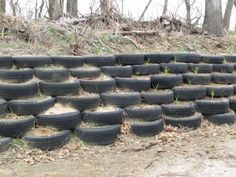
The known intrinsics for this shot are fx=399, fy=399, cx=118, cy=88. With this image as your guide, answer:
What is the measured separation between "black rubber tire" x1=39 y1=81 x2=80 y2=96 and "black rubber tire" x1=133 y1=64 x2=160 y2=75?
3.77 feet

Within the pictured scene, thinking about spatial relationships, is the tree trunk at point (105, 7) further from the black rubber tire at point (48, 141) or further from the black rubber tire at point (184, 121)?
the black rubber tire at point (48, 141)

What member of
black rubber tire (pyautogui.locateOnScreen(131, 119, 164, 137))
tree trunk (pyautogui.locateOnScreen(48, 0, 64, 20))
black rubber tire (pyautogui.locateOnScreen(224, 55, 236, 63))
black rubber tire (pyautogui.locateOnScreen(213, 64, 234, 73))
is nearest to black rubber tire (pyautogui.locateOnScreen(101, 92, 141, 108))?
black rubber tire (pyautogui.locateOnScreen(131, 119, 164, 137))

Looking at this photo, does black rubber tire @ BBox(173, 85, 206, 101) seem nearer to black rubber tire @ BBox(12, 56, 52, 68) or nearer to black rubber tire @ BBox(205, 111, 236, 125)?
black rubber tire @ BBox(205, 111, 236, 125)

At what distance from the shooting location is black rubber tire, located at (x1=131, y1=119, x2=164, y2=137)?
5.36 m

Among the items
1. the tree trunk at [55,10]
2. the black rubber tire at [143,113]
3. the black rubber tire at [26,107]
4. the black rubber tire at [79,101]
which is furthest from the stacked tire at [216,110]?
the tree trunk at [55,10]

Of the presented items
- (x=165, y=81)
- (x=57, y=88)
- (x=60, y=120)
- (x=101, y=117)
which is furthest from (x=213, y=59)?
(x=60, y=120)

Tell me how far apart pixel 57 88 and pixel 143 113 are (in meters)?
1.23

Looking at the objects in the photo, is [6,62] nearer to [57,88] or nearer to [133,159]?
[57,88]

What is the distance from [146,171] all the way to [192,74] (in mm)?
2439

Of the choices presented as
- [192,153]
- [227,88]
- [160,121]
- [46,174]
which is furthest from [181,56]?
[46,174]

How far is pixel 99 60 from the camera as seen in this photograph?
573cm

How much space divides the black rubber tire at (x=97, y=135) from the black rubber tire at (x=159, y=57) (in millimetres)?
1555

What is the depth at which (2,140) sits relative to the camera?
4480mm

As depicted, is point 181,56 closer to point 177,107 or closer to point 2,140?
point 177,107
